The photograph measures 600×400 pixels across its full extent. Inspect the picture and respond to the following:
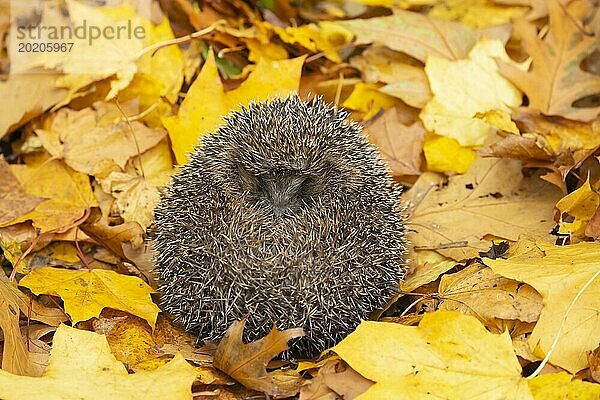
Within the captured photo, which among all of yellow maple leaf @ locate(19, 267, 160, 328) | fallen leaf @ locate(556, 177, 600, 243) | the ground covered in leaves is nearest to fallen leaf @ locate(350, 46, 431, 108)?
the ground covered in leaves

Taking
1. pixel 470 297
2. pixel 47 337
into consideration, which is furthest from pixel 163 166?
pixel 470 297

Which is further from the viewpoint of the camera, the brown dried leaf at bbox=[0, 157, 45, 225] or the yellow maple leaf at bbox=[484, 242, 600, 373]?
the brown dried leaf at bbox=[0, 157, 45, 225]

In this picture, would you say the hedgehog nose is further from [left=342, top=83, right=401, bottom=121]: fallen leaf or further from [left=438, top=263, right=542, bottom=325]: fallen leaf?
[left=342, top=83, right=401, bottom=121]: fallen leaf

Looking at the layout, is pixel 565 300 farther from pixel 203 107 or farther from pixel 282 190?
pixel 203 107

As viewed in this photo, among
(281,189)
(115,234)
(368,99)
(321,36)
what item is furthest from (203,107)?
(321,36)

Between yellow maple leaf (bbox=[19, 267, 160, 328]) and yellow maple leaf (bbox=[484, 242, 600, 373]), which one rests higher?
yellow maple leaf (bbox=[484, 242, 600, 373])
